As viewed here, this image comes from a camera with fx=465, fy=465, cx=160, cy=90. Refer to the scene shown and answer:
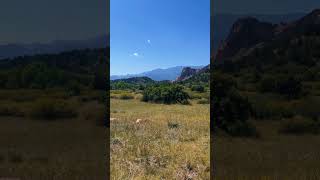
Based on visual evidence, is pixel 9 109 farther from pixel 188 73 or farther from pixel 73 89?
pixel 188 73

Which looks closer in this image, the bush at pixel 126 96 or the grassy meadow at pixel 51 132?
the grassy meadow at pixel 51 132

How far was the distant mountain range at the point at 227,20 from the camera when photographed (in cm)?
923

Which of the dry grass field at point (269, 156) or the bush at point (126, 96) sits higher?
the bush at point (126, 96)

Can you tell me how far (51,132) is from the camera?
8.66 meters

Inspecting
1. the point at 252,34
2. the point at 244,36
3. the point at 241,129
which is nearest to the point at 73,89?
the point at 241,129

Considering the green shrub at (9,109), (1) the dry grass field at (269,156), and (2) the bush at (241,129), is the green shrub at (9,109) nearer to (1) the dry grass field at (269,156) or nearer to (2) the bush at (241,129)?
(1) the dry grass field at (269,156)

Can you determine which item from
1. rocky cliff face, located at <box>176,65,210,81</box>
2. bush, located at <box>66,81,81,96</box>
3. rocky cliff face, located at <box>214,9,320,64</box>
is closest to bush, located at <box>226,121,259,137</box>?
rocky cliff face, located at <box>214,9,320,64</box>

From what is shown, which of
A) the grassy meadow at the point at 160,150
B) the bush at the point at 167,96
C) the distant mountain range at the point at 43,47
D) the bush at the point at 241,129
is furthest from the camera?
the bush at the point at 167,96

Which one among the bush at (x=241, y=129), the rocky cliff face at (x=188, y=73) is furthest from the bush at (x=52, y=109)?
the rocky cliff face at (x=188, y=73)

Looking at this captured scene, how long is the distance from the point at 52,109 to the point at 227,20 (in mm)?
3945

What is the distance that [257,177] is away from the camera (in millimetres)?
7484

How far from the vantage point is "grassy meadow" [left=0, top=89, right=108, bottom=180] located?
311 inches

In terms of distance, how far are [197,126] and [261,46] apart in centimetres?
364

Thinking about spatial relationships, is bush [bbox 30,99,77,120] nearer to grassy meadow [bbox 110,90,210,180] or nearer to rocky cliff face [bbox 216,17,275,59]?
grassy meadow [bbox 110,90,210,180]
